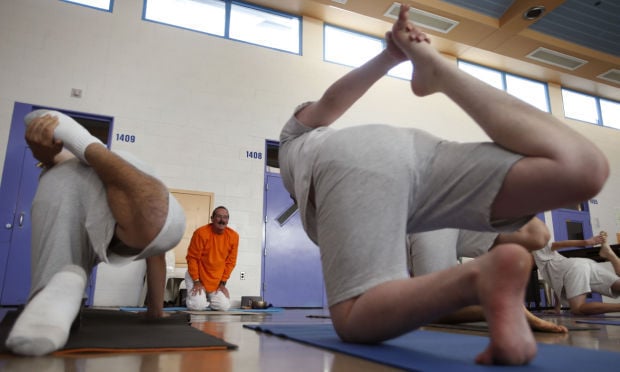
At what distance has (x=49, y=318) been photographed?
958 millimetres

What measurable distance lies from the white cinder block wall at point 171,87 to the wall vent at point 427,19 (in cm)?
151

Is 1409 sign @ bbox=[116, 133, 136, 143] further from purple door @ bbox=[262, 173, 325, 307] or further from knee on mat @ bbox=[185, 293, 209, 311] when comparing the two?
knee on mat @ bbox=[185, 293, 209, 311]

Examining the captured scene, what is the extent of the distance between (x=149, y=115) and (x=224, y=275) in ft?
7.95

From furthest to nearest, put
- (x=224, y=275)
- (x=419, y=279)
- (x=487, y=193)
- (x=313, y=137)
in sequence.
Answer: (x=224, y=275) → (x=313, y=137) → (x=487, y=193) → (x=419, y=279)

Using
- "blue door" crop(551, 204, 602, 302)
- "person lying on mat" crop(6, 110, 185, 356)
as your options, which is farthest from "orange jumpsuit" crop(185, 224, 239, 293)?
"blue door" crop(551, 204, 602, 302)

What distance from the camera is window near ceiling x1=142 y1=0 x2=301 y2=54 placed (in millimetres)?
6430

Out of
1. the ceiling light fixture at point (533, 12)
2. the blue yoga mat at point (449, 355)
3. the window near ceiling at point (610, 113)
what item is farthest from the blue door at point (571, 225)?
the blue yoga mat at point (449, 355)

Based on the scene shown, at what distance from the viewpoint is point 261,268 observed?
6.05 meters

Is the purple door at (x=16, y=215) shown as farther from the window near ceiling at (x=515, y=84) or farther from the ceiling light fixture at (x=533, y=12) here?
A: the window near ceiling at (x=515, y=84)

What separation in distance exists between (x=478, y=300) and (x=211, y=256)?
4823 mm

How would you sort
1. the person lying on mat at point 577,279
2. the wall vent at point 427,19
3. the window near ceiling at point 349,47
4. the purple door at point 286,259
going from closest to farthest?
the person lying on mat at point 577,279
the purple door at point 286,259
the wall vent at point 427,19
the window near ceiling at point 349,47

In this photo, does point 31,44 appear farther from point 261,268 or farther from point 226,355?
point 226,355

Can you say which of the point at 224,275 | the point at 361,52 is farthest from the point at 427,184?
the point at 361,52

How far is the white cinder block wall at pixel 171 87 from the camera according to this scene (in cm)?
555
